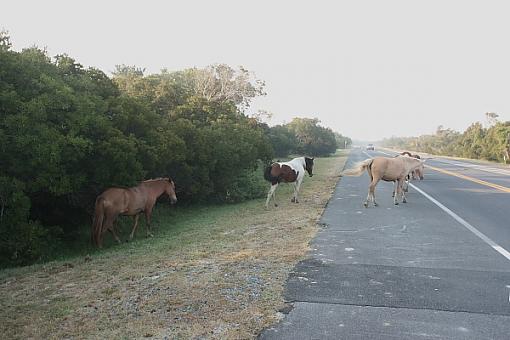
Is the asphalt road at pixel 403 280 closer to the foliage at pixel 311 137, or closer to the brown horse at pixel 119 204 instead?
the brown horse at pixel 119 204

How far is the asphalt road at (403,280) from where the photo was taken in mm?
4207

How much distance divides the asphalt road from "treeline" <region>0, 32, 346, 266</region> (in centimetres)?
582

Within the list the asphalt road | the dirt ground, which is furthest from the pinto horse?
the dirt ground

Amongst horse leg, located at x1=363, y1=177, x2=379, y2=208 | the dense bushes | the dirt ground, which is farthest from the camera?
the dense bushes

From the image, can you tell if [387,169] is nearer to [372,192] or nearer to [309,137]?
[372,192]

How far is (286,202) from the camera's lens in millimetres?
14898

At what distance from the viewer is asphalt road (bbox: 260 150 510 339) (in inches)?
166

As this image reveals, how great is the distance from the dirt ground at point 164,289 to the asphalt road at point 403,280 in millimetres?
408

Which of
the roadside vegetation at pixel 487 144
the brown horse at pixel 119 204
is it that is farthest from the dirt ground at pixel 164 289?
the roadside vegetation at pixel 487 144

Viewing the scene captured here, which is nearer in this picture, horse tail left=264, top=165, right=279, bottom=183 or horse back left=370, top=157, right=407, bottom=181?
horse back left=370, top=157, right=407, bottom=181

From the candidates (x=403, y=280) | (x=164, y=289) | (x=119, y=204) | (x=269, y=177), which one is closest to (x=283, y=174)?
(x=269, y=177)

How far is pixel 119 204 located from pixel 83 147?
1752 mm

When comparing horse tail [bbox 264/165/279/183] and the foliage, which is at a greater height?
the foliage

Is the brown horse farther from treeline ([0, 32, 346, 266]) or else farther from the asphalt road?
the asphalt road
